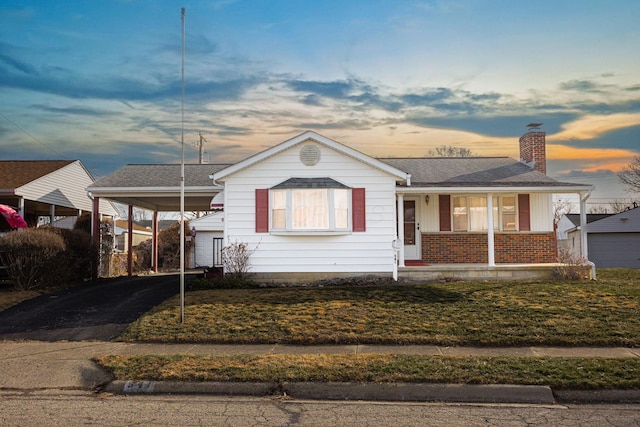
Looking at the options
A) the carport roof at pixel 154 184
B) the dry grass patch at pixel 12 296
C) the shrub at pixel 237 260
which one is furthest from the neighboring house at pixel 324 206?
the dry grass patch at pixel 12 296

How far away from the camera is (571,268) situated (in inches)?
640

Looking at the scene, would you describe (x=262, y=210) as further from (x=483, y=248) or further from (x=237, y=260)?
(x=483, y=248)

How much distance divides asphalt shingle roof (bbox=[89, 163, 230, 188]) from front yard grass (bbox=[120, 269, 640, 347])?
5992 mm

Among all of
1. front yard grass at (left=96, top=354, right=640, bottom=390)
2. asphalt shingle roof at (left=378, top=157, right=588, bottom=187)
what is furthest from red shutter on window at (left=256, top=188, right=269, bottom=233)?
front yard grass at (left=96, top=354, right=640, bottom=390)

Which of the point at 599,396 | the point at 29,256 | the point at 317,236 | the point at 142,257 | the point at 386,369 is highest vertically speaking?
the point at 317,236

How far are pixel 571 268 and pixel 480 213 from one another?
3.46m

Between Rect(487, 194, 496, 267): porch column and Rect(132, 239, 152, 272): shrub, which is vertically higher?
Rect(487, 194, 496, 267): porch column

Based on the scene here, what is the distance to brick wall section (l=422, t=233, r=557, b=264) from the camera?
60.2 ft

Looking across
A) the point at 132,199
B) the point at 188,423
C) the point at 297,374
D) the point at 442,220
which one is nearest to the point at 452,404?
the point at 297,374

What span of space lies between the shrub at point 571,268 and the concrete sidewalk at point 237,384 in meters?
7.13

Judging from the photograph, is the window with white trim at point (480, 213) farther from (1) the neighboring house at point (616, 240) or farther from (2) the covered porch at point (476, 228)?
(1) the neighboring house at point (616, 240)

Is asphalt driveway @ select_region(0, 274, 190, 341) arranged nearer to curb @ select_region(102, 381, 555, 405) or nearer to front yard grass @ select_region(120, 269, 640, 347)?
front yard grass @ select_region(120, 269, 640, 347)

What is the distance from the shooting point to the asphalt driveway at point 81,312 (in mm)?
11172

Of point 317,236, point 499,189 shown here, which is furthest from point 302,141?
point 499,189
